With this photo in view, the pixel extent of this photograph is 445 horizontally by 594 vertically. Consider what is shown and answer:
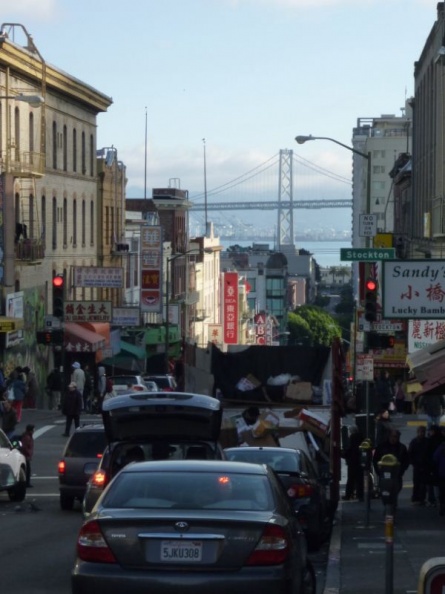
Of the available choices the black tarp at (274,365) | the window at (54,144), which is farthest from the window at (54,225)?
the black tarp at (274,365)

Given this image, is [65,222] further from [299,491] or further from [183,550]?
[183,550]

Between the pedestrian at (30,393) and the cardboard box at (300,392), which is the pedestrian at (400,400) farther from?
the cardboard box at (300,392)

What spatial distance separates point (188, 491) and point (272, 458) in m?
7.20

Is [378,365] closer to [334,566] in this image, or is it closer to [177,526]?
[334,566]

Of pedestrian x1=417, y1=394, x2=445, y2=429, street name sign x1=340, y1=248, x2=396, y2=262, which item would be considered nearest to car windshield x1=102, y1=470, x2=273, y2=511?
street name sign x1=340, y1=248, x2=396, y2=262

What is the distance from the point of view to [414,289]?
22.5 m

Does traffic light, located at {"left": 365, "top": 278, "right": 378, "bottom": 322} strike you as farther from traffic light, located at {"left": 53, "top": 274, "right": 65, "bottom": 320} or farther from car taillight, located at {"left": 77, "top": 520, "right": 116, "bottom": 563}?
car taillight, located at {"left": 77, "top": 520, "right": 116, "bottom": 563}

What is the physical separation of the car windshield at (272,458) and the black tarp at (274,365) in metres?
15.8

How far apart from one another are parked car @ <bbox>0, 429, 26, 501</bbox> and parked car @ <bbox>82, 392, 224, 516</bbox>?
277 inches

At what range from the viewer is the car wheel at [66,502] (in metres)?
21.8

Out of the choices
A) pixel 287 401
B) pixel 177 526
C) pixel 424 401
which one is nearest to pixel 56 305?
pixel 287 401

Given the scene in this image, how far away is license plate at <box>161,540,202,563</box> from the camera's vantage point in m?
9.24

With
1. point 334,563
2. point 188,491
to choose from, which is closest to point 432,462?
point 334,563

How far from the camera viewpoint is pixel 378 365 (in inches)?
2197
